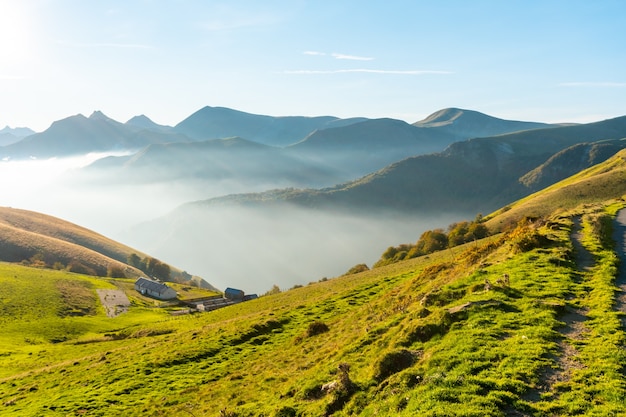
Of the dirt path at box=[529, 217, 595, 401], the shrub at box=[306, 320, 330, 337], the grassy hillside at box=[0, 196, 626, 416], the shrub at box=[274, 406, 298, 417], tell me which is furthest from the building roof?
the dirt path at box=[529, 217, 595, 401]

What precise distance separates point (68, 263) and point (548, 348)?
17626 cm

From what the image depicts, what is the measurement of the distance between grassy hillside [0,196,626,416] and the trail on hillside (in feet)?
1.53

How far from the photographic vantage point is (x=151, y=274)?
194m

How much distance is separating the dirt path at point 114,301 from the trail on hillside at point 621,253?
9670 centimetres

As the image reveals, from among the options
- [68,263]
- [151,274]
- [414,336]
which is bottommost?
[151,274]

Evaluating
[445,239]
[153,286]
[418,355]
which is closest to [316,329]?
[418,355]

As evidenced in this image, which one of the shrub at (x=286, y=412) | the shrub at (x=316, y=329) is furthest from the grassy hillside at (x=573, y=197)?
the shrub at (x=286, y=412)

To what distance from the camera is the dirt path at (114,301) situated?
95.4 metres

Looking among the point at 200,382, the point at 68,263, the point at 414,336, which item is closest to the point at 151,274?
A: the point at 68,263

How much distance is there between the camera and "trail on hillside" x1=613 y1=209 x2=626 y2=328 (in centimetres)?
1953

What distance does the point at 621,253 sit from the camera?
29156 millimetres

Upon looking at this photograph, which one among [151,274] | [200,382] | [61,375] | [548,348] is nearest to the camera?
[548,348]

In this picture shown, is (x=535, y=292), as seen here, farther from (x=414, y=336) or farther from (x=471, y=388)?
(x=471, y=388)

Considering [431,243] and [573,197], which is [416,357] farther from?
[573,197]
